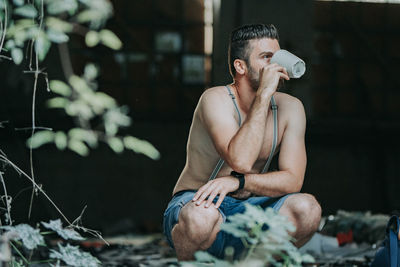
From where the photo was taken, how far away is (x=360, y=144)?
8312 millimetres

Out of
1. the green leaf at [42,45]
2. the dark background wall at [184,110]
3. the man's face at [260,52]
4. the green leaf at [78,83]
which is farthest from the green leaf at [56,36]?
the dark background wall at [184,110]

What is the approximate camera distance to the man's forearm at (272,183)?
3.05 metres

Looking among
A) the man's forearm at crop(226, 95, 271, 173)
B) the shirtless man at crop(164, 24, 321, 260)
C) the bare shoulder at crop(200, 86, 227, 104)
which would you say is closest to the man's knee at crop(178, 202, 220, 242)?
the shirtless man at crop(164, 24, 321, 260)

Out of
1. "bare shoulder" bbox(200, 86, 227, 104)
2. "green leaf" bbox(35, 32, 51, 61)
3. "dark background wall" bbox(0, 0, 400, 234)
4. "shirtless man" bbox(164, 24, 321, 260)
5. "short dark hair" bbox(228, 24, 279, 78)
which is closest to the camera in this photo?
"green leaf" bbox(35, 32, 51, 61)

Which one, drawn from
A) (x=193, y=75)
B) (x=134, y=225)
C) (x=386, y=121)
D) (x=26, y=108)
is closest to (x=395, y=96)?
(x=386, y=121)

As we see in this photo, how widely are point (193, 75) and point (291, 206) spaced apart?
18.1ft

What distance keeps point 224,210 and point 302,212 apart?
0.36 metres

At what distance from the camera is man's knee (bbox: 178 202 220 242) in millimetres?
2961

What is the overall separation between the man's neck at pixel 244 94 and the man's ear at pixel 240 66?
57 millimetres

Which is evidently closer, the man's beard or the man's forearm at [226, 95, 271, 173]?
the man's forearm at [226, 95, 271, 173]

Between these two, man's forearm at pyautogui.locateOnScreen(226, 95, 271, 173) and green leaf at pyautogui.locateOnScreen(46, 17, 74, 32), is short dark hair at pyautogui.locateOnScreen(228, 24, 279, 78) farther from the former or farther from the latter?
green leaf at pyautogui.locateOnScreen(46, 17, 74, 32)

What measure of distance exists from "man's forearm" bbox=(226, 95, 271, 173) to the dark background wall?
4.84 metres

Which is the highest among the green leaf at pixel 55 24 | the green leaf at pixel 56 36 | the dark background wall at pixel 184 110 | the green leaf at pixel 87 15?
the green leaf at pixel 87 15

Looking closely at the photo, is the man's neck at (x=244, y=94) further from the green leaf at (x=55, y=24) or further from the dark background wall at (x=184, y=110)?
the dark background wall at (x=184, y=110)
